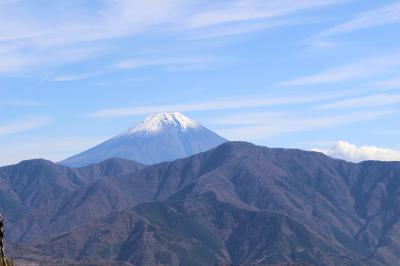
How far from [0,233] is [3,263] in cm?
897

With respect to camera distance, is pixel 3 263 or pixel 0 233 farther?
pixel 3 263

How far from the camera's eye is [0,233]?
66.4 m

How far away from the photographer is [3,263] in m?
74.2
